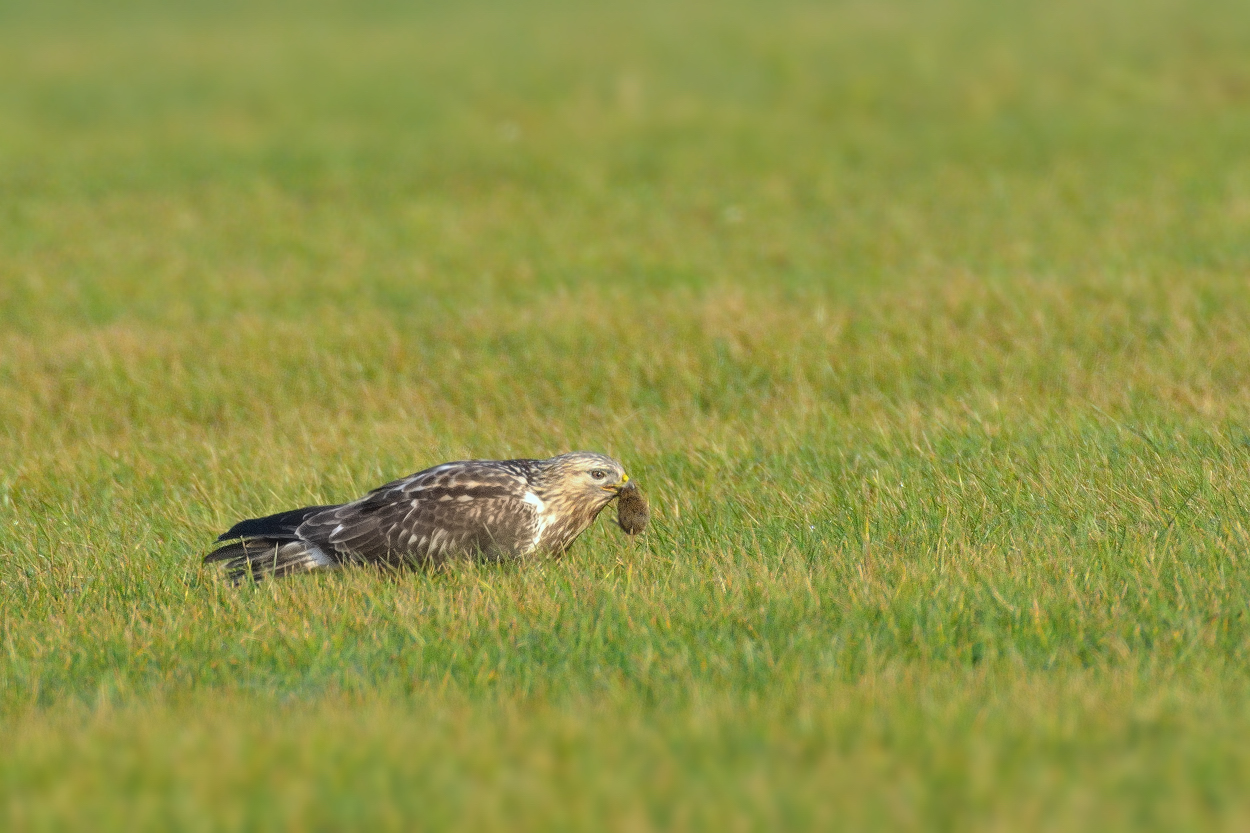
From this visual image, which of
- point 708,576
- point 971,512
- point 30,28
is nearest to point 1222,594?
point 971,512

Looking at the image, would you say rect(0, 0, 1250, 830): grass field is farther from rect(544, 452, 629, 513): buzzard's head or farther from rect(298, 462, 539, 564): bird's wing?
rect(544, 452, 629, 513): buzzard's head

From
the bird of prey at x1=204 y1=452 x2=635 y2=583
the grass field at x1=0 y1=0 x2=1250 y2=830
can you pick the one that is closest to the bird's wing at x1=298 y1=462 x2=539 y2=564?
the bird of prey at x1=204 y1=452 x2=635 y2=583

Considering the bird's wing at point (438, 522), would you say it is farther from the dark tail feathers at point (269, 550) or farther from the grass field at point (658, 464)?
the grass field at point (658, 464)

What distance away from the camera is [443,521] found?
6.73 m

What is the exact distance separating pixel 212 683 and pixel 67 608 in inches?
57.2

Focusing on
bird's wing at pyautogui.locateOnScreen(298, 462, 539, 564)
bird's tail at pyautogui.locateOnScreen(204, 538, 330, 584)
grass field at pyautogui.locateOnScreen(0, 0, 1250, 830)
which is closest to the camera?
grass field at pyautogui.locateOnScreen(0, 0, 1250, 830)

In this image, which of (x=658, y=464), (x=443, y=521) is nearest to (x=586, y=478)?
(x=443, y=521)

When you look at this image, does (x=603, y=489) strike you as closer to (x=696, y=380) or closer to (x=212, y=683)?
(x=212, y=683)

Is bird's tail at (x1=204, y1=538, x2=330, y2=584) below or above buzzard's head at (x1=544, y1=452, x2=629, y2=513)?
below

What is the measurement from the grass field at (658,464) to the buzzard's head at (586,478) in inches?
12.8

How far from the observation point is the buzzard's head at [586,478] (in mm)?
6949

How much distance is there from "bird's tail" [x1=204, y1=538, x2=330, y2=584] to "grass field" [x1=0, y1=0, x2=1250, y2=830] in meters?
0.17

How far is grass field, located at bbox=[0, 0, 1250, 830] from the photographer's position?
377 centimetres

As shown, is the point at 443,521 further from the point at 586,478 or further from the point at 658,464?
the point at 658,464
